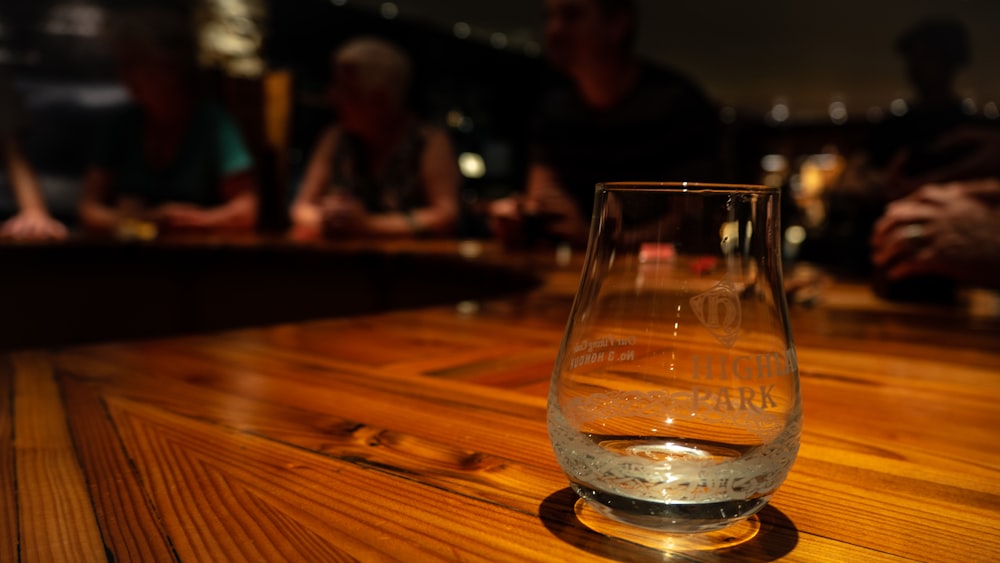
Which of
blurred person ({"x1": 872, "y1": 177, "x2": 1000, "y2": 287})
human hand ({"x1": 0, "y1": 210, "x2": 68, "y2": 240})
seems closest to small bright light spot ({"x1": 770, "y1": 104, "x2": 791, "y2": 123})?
human hand ({"x1": 0, "y1": 210, "x2": 68, "y2": 240})

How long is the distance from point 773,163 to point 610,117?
40.3ft

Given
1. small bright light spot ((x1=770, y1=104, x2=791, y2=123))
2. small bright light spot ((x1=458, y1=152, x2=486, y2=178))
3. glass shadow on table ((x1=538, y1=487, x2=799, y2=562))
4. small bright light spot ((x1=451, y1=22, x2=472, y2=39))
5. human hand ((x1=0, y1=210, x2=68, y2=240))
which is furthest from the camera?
small bright light spot ((x1=770, y1=104, x2=791, y2=123))

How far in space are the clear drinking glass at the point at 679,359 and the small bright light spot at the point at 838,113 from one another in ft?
40.3

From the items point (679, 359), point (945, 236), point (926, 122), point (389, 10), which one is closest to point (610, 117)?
point (926, 122)

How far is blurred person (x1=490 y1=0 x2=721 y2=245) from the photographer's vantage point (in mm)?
2846

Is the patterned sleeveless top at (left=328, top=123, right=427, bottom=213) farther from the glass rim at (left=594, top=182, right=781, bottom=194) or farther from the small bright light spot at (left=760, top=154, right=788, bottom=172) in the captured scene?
the small bright light spot at (left=760, top=154, right=788, bottom=172)

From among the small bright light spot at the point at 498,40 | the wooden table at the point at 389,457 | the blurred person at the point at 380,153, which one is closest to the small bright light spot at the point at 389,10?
the small bright light spot at the point at 498,40

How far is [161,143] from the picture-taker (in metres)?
3.77

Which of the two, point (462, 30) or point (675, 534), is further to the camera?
point (462, 30)

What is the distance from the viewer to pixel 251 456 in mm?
467

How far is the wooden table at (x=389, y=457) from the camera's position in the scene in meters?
0.35

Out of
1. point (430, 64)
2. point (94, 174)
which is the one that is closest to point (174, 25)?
point (94, 174)

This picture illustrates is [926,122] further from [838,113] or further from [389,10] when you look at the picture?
[838,113]

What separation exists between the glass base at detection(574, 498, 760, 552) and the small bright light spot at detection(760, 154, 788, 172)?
1444 centimetres
